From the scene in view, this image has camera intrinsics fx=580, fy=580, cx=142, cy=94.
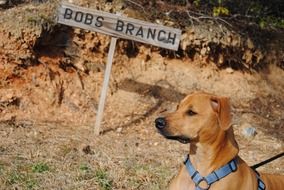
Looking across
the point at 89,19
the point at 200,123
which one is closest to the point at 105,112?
the point at 89,19

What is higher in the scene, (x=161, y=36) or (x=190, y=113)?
(x=161, y=36)

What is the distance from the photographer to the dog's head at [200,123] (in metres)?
4.43

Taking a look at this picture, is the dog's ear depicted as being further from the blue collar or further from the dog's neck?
the blue collar

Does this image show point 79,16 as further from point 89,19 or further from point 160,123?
point 160,123

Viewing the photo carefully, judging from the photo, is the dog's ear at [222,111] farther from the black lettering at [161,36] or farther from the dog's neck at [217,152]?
the black lettering at [161,36]

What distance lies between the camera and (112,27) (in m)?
7.32

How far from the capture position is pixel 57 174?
6000mm

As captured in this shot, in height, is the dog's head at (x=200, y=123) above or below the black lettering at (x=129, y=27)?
below

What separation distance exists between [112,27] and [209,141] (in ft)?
10.6

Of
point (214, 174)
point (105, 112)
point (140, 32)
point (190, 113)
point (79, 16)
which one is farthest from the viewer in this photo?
point (105, 112)

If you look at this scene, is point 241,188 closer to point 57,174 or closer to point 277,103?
point 57,174

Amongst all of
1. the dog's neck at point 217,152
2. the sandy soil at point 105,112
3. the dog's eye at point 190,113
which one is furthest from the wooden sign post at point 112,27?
the dog's neck at point 217,152

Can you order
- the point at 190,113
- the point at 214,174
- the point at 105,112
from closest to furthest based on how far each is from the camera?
the point at 214,174
the point at 190,113
the point at 105,112

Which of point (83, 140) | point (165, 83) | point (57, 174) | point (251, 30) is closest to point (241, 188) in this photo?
point (57, 174)
